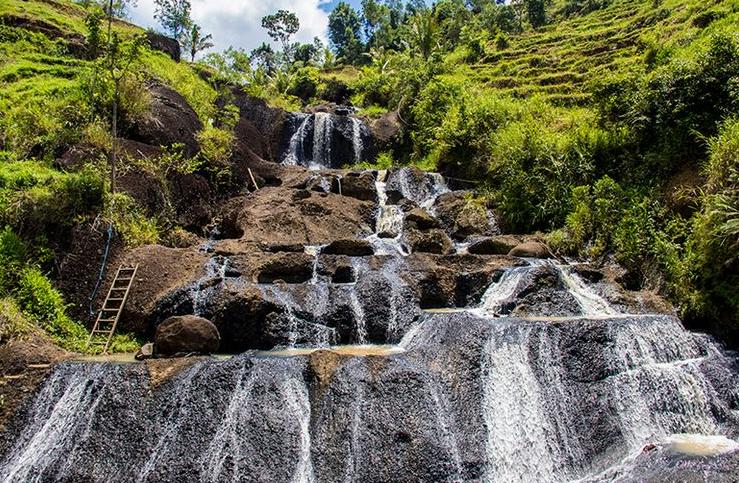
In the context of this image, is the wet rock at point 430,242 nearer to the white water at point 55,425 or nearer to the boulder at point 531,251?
the boulder at point 531,251

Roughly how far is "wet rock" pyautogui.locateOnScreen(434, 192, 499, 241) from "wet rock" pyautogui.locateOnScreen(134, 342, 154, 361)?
10.6 metres

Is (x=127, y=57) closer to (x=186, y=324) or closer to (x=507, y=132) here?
(x=186, y=324)

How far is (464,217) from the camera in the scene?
1809 cm

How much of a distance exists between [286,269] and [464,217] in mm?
7333

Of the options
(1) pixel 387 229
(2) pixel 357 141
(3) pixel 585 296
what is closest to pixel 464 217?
(1) pixel 387 229

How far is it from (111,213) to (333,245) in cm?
601

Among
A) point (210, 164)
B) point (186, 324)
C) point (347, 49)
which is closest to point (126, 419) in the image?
point (186, 324)

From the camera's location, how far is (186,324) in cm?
1048

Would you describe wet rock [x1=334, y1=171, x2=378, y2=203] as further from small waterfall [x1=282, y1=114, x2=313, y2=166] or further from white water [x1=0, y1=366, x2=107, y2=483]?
white water [x1=0, y1=366, x2=107, y2=483]

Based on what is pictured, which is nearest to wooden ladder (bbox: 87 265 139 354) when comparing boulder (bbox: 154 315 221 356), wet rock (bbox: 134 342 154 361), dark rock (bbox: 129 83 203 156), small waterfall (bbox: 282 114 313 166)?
wet rock (bbox: 134 342 154 361)

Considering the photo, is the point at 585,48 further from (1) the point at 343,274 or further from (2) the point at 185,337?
(2) the point at 185,337

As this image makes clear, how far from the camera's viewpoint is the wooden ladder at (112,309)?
11.6 meters

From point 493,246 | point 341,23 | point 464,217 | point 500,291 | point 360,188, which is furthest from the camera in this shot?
point 341,23

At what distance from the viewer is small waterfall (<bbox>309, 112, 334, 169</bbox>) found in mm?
28406
